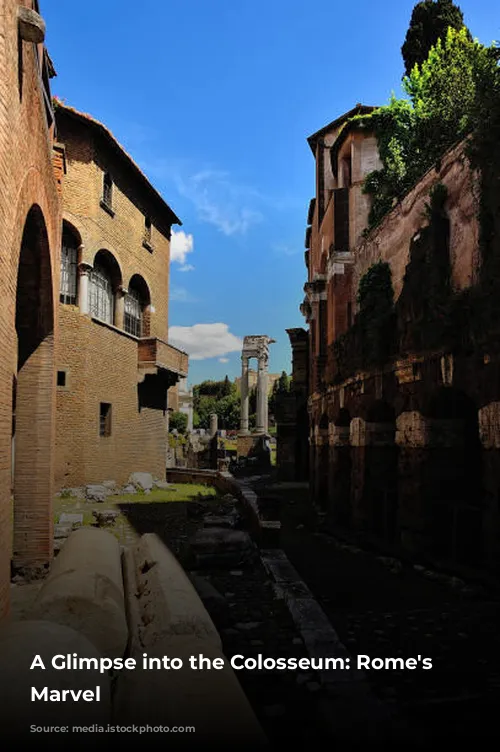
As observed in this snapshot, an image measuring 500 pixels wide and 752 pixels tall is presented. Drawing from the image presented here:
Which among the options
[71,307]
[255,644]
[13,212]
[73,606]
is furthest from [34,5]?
[71,307]

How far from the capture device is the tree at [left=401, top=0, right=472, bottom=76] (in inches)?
910

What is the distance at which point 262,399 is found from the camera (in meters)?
38.5

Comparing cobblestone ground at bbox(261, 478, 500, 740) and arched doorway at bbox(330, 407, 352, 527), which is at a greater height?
arched doorway at bbox(330, 407, 352, 527)

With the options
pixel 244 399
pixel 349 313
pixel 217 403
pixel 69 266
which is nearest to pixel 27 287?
pixel 69 266

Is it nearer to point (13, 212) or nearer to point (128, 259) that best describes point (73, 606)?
point (13, 212)

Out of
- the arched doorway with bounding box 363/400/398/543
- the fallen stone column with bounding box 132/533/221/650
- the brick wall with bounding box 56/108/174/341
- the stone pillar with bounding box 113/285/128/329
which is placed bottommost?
the fallen stone column with bounding box 132/533/221/650

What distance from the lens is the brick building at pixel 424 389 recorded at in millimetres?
7973

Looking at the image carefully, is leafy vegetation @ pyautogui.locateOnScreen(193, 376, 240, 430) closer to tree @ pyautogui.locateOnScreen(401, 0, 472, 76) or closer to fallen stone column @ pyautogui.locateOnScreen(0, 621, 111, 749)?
tree @ pyautogui.locateOnScreen(401, 0, 472, 76)

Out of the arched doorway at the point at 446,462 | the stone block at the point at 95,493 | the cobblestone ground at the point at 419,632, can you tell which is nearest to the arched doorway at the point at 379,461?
the cobblestone ground at the point at 419,632

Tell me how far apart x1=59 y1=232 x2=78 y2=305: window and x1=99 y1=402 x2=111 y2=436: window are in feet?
12.4

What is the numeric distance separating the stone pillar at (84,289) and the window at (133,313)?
3.16 m

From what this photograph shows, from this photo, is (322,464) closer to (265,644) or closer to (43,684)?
(265,644)

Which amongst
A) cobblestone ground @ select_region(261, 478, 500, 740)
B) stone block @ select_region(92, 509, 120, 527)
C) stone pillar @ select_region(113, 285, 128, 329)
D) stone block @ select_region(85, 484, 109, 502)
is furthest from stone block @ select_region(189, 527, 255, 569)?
stone pillar @ select_region(113, 285, 128, 329)

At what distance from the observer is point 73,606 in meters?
4.76
